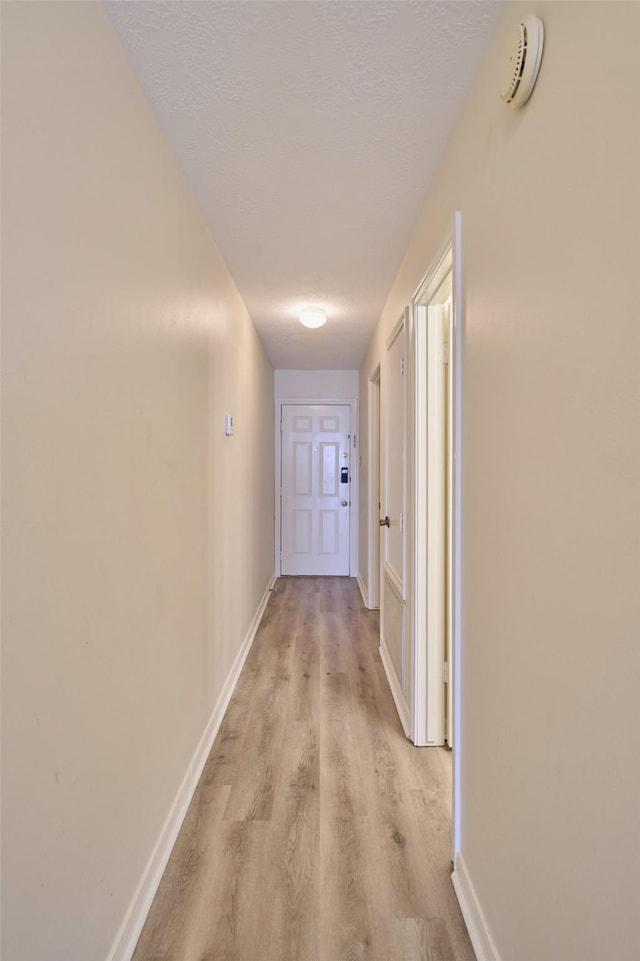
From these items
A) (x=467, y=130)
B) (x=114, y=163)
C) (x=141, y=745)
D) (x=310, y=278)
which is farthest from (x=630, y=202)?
(x=310, y=278)

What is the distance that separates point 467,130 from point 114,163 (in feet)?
3.18

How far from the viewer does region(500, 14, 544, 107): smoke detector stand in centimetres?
87

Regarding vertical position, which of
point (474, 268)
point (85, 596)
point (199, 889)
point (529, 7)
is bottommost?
point (199, 889)

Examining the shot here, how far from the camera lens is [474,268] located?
4.18 ft

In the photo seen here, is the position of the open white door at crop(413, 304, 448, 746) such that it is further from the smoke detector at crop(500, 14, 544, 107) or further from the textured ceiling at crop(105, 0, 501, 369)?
the smoke detector at crop(500, 14, 544, 107)

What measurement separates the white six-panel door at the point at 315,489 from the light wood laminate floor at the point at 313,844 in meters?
2.67

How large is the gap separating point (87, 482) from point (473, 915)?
1464 mm

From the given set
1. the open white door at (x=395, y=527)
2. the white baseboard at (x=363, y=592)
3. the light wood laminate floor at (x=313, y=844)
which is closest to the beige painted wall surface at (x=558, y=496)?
the light wood laminate floor at (x=313, y=844)

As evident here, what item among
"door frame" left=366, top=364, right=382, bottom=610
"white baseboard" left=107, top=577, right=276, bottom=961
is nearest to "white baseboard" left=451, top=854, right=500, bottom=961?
"white baseboard" left=107, top=577, right=276, bottom=961

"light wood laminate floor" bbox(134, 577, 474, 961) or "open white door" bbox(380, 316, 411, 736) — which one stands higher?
"open white door" bbox(380, 316, 411, 736)

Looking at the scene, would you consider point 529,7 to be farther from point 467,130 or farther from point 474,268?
point 474,268

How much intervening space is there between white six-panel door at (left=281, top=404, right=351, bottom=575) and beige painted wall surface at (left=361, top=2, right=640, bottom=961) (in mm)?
→ 3949

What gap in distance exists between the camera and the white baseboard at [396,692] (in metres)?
2.19

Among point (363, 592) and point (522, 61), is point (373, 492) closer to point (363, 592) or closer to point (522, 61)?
point (363, 592)
